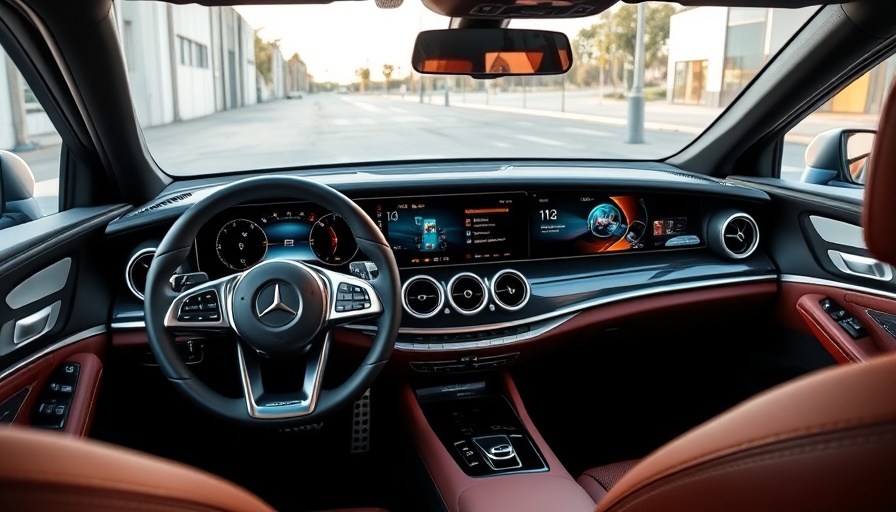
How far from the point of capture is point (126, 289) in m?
2.82

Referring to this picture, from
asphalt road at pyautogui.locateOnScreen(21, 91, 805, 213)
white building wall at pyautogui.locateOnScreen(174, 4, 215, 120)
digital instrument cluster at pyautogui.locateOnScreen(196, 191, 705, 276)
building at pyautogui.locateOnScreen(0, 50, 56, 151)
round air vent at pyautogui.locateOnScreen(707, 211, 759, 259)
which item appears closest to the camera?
building at pyautogui.locateOnScreen(0, 50, 56, 151)

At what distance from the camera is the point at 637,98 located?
1005 cm

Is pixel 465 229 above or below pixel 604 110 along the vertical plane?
below

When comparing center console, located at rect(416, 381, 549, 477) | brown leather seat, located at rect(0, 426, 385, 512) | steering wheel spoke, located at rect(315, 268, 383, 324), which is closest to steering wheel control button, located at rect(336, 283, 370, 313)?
steering wheel spoke, located at rect(315, 268, 383, 324)

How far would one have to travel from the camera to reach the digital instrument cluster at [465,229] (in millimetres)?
2877

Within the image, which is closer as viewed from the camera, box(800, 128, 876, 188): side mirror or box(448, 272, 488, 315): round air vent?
box(448, 272, 488, 315): round air vent

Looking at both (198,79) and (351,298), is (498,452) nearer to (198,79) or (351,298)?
(351,298)

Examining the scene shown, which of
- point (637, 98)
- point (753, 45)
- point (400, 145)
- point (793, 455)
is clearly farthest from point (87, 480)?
point (637, 98)

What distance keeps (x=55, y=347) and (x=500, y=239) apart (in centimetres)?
179

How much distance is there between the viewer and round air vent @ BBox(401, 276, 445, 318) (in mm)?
3010

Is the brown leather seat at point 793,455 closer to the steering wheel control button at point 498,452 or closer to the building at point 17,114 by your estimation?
the steering wheel control button at point 498,452

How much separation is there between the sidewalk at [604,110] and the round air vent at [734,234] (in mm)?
516

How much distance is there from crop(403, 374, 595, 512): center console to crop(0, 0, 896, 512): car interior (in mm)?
12

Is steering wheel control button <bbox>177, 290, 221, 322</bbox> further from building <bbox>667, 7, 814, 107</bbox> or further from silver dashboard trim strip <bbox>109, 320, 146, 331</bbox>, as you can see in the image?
building <bbox>667, 7, 814, 107</bbox>
